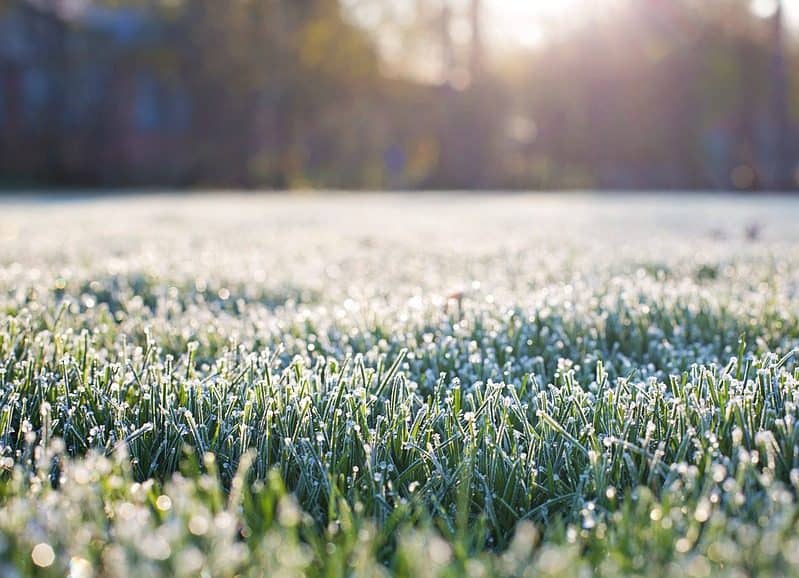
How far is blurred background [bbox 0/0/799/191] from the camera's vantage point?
24.7m

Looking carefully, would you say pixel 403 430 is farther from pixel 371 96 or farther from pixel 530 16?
pixel 530 16

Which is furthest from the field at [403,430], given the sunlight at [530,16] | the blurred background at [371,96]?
the sunlight at [530,16]

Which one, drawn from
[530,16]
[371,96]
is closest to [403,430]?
[371,96]

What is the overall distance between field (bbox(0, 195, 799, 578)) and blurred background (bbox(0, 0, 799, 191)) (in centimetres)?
2040

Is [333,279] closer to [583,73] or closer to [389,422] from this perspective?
[389,422]

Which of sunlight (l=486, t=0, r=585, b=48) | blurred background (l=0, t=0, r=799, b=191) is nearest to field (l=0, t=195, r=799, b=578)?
blurred background (l=0, t=0, r=799, b=191)

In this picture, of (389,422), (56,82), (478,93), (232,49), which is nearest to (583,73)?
(478,93)

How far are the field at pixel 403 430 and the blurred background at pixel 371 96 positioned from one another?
20404 mm

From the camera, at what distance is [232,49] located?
25.3 metres

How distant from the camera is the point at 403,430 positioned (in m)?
1.49

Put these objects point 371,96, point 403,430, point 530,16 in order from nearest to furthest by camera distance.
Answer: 1. point 403,430
2. point 371,96
3. point 530,16

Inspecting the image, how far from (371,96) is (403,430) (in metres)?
28.1

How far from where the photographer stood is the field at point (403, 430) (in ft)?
3.33

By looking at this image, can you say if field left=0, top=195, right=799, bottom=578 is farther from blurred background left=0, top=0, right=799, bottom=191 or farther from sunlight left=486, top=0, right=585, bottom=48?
sunlight left=486, top=0, right=585, bottom=48
